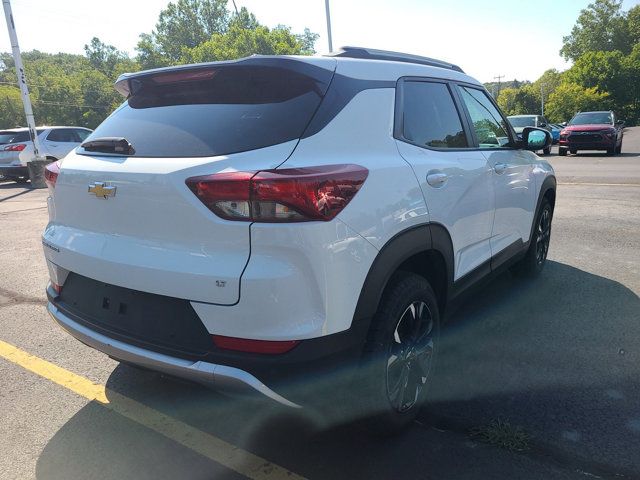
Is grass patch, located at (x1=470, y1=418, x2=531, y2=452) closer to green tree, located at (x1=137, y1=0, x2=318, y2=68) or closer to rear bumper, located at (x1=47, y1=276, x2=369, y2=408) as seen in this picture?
rear bumper, located at (x1=47, y1=276, x2=369, y2=408)

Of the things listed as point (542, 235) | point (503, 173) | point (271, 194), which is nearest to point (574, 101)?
point (542, 235)

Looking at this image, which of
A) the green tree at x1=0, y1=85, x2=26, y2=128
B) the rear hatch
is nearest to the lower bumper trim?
the rear hatch

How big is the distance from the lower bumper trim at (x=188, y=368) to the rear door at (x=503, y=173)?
2.22 metres

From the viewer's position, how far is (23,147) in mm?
15695

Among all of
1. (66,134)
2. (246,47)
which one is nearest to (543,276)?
(66,134)

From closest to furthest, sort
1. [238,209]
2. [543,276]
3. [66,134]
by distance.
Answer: [238,209] → [543,276] → [66,134]

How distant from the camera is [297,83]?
236 centimetres

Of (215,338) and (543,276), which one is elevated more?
(215,338)

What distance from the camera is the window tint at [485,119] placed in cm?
365

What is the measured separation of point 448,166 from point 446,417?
1.38 metres

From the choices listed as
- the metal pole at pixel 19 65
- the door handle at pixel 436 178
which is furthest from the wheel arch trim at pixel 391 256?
the metal pole at pixel 19 65

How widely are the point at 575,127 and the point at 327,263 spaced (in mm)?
20402

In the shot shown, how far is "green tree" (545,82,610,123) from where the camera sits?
177 ft

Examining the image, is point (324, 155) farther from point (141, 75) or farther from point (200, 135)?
point (141, 75)
